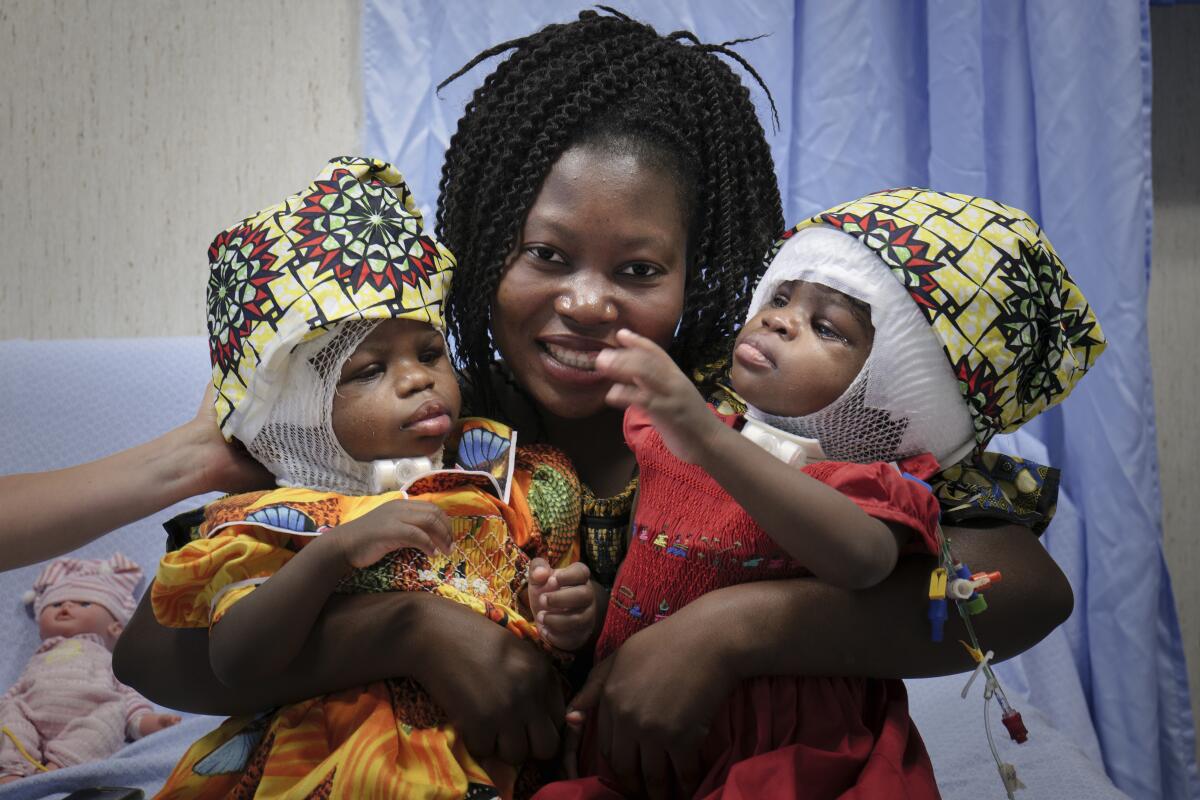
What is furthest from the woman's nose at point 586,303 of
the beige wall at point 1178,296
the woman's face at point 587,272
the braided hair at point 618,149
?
the beige wall at point 1178,296

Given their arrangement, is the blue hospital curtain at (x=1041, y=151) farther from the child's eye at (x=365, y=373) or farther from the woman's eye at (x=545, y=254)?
the child's eye at (x=365, y=373)

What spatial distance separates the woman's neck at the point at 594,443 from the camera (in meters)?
1.40

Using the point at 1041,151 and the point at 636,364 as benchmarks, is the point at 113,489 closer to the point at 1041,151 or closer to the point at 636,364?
the point at 636,364

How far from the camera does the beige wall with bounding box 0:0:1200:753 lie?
7.29ft

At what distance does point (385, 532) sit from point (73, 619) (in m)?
0.96

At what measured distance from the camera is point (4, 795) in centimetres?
136

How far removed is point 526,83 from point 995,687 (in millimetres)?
882

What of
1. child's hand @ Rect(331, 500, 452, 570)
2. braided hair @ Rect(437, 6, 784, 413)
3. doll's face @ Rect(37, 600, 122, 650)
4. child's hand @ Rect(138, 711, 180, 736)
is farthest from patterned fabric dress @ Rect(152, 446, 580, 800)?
doll's face @ Rect(37, 600, 122, 650)

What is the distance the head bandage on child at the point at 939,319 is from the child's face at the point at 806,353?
0.02 metres

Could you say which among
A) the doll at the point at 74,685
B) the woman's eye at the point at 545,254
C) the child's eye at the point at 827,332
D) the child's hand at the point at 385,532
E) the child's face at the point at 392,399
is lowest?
the doll at the point at 74,685

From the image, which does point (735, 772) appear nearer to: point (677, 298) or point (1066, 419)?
point (677, 298)

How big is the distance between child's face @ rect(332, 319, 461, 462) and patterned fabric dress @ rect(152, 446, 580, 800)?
49 millimetres

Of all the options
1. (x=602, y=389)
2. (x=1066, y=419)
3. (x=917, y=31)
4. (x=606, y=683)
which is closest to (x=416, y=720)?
(x=606, y=683)

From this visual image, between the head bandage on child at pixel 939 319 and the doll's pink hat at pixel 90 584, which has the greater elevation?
the head bandage on child at pixel 939 319
